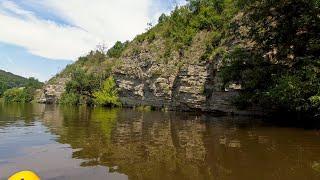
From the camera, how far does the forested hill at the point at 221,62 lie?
23.5 m

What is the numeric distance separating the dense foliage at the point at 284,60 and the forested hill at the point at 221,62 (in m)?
0.05

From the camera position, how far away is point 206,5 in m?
59.4

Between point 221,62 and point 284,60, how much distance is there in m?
11.9

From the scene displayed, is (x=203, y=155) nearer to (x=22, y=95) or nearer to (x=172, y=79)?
(x=172, y=79)

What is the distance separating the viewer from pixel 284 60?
2711 centimetres

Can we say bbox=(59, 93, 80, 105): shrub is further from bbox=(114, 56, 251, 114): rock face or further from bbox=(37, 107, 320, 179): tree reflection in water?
bbox=(37, 107, 320, 179): tree reflection in water

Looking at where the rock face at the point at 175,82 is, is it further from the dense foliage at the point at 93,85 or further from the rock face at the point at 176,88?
the dense foliage at the point at 93,85

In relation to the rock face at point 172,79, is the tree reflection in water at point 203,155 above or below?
below

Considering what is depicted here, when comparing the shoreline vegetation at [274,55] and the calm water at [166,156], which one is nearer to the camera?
the calm water at [166,156]

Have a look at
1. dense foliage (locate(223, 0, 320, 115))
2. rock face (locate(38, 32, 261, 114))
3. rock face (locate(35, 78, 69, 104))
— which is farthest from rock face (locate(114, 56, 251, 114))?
rock face (locate(35, 78, 69, 104))

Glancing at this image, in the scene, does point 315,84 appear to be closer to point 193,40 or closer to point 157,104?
point 193,40

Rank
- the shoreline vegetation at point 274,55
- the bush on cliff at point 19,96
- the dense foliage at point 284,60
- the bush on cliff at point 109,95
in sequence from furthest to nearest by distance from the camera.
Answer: the bush on cliff at point 19,96 < the bush on cliff at point 109,95 < the shoreline vegetation at point 274,55 < the dense foliage at point 284,60

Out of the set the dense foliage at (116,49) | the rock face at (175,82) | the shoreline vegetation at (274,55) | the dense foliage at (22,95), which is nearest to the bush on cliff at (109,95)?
the rock face at (175,82)

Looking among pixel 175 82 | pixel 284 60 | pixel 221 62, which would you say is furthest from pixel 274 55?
pixel 175 82
